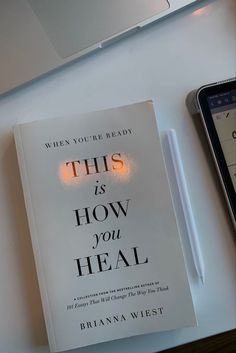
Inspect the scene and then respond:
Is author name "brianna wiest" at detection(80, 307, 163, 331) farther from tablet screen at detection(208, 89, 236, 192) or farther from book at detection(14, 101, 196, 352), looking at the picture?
tablet screen at detection(208, 89, 236, 192)

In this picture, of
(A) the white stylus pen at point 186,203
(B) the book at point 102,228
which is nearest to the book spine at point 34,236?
(B) the book at point 102,228

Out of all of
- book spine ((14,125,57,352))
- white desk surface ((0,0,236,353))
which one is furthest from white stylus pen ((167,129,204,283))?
book spine ((14,125,57,352))

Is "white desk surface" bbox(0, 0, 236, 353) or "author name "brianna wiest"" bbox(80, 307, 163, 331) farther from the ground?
"white desk surface" bbox(0, 0, 236, 353)

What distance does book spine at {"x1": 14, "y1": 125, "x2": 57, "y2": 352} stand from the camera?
440 mm

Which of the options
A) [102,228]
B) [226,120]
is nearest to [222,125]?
[226,120]

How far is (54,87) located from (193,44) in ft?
0.55

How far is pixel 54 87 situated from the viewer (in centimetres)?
51

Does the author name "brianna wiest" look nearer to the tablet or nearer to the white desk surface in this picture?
the white desk surface

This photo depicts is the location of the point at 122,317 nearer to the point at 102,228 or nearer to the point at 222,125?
the point at 102,228

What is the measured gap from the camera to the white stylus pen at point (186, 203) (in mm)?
476

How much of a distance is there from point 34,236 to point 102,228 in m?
0.07

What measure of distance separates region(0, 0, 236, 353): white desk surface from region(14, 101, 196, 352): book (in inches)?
0.7

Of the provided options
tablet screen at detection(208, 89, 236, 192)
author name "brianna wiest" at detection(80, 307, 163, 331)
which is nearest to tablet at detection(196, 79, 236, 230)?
tablet screen at detection(208, 89, 236, 192)

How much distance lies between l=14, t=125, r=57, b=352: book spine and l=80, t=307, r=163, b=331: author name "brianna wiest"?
3 cm
